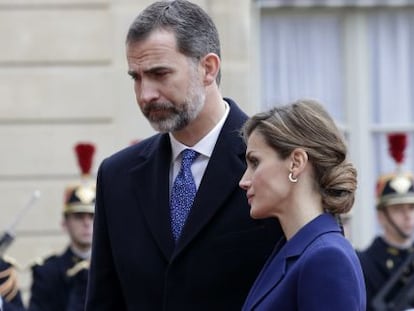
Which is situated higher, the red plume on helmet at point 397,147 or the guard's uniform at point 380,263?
the red plume on helmet at point 397,147

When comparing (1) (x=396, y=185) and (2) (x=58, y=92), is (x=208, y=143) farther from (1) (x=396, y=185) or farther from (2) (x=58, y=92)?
(2) (x=58, y=92)

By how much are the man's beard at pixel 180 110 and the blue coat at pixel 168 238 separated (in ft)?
0.53

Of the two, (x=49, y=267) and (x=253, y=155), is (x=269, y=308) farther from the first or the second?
(x=49, y=267)

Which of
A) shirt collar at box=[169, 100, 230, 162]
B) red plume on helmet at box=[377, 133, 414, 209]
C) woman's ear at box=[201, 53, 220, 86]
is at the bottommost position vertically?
red plume on helmet at box=[377, 133, 414, 209]

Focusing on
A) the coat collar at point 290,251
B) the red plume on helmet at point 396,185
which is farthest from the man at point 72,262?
the coat collar at point 290,251

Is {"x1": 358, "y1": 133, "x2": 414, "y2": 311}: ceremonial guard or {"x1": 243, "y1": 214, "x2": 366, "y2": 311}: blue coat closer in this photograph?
{"x1": 243, "y1": 214, "x2": 366, "y2": 311}: blue coat

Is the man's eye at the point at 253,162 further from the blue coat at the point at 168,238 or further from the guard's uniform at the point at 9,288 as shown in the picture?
the guard's uniform at the point at 9,288

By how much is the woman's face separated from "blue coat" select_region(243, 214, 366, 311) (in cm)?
10

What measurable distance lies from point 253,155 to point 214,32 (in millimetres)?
540

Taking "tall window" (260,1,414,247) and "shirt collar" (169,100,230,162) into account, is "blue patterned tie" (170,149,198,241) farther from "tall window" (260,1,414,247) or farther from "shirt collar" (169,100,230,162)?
"tall window" (260,1,414,247)

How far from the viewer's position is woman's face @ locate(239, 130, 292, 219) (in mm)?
3959

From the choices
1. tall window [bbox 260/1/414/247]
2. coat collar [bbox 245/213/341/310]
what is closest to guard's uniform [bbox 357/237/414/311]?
tall window [bbox 260/1/414/247]

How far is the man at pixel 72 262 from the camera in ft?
29.9

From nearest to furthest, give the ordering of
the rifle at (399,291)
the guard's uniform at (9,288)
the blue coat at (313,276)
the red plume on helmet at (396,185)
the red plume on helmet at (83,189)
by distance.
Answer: the blue coat at (313,276), the guard's uniform at (9,288), the rifle at (399,291), the red plume on helmet at (83,189), the red plume on helmet at (396,185)
